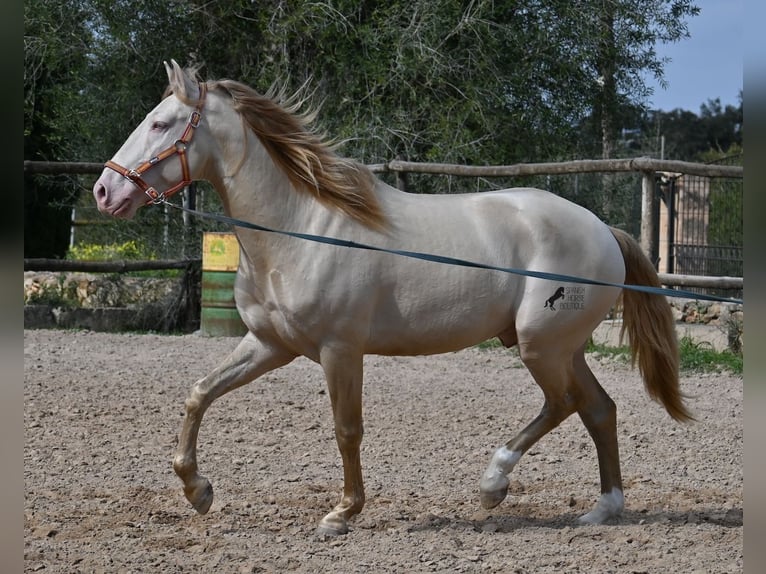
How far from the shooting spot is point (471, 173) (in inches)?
368

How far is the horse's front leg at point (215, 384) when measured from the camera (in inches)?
166

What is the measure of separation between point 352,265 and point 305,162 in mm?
543

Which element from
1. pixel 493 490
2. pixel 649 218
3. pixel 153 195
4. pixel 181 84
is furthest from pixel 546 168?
pixel 153 195

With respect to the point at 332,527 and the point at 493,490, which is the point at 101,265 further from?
the point at 493,490

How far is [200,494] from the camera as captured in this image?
13.8 ft

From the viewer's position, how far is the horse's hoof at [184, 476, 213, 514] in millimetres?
4184

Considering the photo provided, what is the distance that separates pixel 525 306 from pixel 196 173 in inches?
62.0

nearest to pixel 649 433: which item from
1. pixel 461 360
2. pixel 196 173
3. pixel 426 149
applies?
pixel 461 360

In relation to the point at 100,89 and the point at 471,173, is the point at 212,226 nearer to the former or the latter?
the point at 100,89

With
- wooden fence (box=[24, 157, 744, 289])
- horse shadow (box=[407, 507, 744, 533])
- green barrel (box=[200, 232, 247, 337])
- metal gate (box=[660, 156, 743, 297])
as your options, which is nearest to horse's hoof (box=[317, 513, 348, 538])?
horse shadow (box=[407, 507, 744, 533])

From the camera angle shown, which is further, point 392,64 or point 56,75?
point 56,75

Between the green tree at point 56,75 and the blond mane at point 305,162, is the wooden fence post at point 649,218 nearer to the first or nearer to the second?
the blond mane at point 305,162

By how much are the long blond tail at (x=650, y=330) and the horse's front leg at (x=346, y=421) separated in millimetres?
1477
